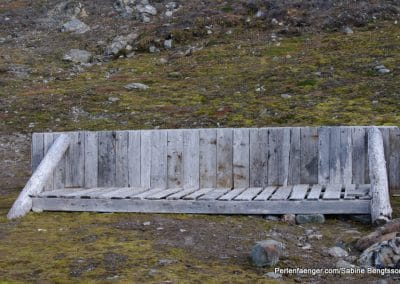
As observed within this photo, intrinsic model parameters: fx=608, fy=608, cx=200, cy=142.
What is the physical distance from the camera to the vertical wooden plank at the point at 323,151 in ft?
28.3

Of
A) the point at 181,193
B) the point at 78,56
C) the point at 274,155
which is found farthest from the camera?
the point at 78,56

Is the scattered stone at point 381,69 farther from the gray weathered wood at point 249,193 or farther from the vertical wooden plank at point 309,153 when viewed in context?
the gray weathered wood at point 249,193

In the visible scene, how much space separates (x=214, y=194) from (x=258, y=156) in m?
1.00

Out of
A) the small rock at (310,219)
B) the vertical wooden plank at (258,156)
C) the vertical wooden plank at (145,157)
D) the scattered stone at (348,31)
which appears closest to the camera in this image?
the small rock at (310,219)

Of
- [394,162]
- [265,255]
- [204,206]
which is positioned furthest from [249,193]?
[265,255]

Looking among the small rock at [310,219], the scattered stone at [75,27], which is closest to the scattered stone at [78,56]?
the scattered stone at [75,27]

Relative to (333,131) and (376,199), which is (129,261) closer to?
(376,199)

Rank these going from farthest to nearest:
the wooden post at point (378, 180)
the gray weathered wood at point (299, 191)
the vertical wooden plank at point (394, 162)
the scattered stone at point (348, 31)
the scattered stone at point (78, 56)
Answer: the scattered stone at point (78, 56) < the scattered stone at point (348, 31) < the vertical wooden plank at point (394, 162) < the gray weathered wood at point (299, 191) < the wooden post at point (378, 180)

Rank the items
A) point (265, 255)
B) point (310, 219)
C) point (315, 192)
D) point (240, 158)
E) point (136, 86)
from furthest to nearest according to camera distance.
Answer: point (136, 86) < point (240, 158) < point (315, 192) < point (310, 219) < point (265, 255)

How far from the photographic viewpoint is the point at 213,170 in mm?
9031

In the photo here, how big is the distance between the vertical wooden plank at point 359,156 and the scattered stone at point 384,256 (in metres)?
3.23

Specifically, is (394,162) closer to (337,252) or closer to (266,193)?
(266,193)

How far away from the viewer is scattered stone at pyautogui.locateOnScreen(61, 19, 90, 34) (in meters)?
26.5

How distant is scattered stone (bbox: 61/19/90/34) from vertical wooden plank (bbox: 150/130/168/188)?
18.1 meters
